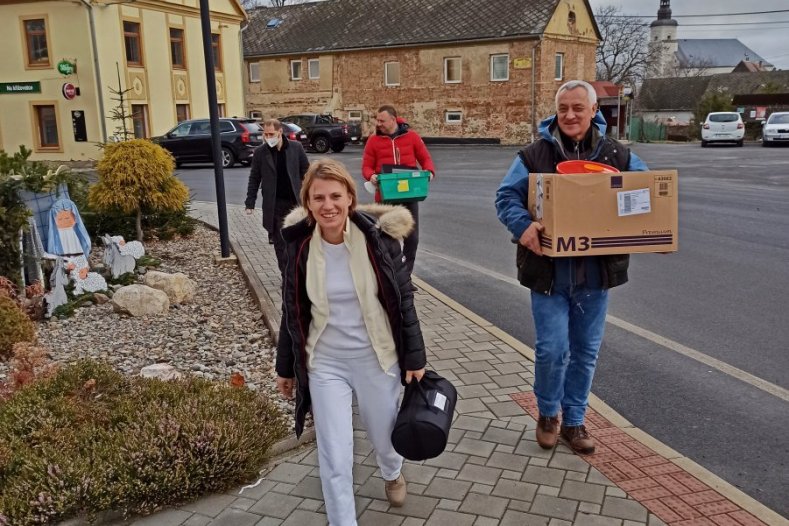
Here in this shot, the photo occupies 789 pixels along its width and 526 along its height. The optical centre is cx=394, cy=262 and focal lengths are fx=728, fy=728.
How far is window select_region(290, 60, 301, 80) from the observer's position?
44.1 m

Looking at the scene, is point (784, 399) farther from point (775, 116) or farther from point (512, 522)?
point (775, 116)

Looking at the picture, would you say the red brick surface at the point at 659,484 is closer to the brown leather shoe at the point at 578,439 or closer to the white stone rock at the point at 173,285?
the brown leather shoe at the point at 578,439

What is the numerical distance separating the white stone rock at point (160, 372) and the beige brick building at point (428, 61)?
112 ft

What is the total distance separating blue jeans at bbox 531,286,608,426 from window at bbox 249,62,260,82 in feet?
145

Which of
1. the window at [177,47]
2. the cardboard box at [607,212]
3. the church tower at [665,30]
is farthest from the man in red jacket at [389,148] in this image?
the church tower at [665,30]

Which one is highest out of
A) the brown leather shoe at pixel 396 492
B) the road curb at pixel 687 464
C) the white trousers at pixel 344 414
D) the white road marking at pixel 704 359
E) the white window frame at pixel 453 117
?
the white window frame at pixel 453 117

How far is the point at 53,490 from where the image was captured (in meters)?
3.42

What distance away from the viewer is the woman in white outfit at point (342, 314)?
319 centimetres

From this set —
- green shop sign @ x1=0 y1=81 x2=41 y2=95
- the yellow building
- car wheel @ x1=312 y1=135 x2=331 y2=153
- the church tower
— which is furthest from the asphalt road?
the church tower

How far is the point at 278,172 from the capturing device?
7.25 meters

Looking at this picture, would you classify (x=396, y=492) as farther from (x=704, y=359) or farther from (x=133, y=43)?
(x=133, y=43)

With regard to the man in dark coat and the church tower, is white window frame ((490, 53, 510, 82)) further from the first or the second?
the church tower

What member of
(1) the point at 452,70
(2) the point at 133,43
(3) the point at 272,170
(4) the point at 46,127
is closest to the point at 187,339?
(3) the point at 272,170

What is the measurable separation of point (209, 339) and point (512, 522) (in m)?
3.63
